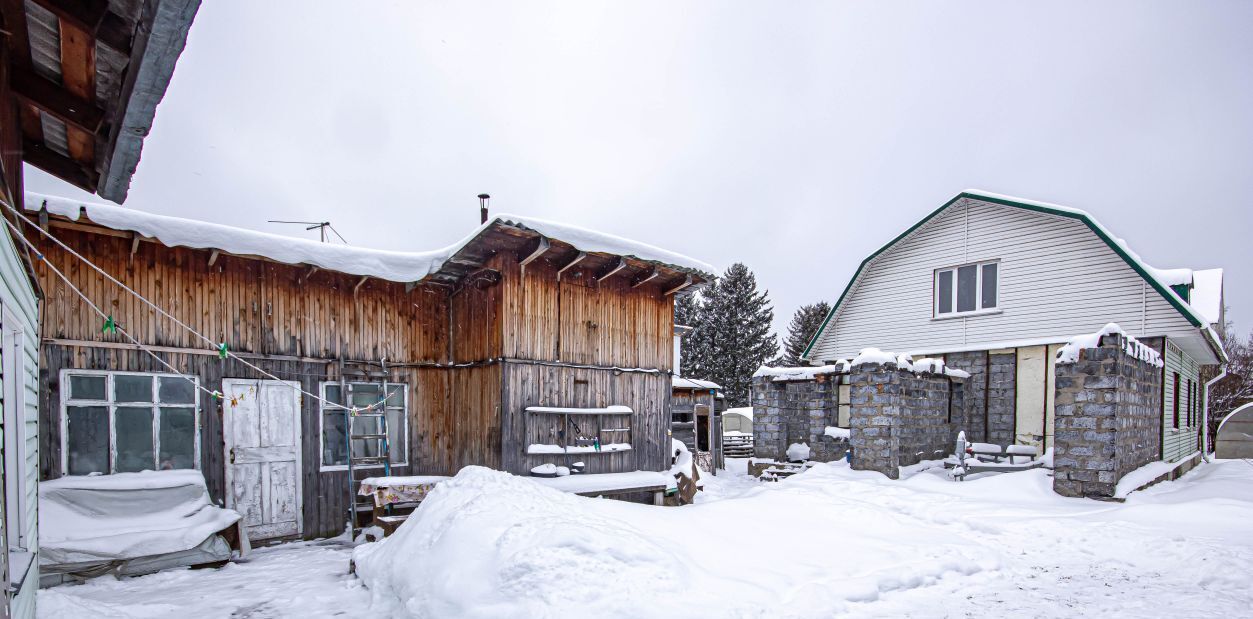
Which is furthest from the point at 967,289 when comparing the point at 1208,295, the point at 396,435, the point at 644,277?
the point at 396,435

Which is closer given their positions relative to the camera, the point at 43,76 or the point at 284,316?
the point at 43,76

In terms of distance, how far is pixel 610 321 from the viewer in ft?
33.9

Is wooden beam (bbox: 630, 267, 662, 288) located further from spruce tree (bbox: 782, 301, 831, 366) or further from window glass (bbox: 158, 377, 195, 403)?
spruce tree (bbox: 782, 301, 831, 366)

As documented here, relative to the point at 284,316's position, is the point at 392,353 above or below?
below

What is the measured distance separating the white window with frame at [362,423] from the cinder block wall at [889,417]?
26.6 ft

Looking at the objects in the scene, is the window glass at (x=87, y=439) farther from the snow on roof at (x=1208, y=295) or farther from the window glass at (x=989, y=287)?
the snow on roof at (x=1208, y=295)

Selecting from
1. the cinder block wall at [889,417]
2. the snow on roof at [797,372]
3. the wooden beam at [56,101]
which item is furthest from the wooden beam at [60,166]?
the snow on roof at [797,372]

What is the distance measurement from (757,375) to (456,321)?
331 inches

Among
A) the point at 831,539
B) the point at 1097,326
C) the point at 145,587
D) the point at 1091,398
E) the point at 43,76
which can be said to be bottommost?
the point at 145,587

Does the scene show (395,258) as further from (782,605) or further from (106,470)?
(782,605)

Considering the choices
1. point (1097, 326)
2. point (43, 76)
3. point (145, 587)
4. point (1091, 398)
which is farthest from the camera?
point (1097, 326)

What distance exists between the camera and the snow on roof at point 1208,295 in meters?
15.3

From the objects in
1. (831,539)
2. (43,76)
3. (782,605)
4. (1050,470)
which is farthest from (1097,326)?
(43,76)

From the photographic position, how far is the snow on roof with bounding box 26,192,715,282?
6926 millimetres
